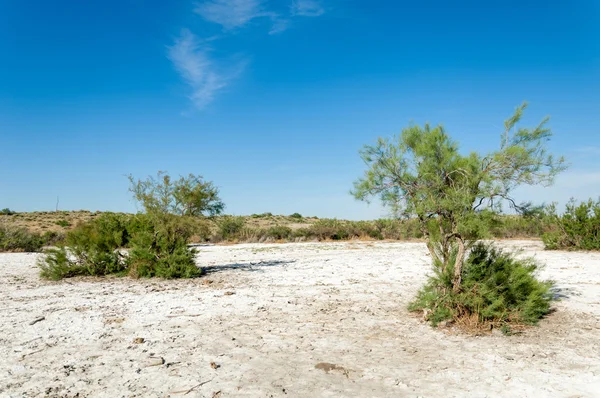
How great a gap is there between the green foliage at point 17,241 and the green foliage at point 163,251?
13945 mm

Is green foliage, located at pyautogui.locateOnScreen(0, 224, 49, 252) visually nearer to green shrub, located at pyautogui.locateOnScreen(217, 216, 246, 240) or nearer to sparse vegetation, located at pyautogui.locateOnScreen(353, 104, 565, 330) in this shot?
green shrub, located at pyautogui.locateOnScreen(217, 216, 246, 240)

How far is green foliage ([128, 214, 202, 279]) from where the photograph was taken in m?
14.0

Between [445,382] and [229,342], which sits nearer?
[445,382]

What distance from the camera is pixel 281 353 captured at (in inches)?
251

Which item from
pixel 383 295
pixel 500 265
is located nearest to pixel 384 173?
pixel 500 265

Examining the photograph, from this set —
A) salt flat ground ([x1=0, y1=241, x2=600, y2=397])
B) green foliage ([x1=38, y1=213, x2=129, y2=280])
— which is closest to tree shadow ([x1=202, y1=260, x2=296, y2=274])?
green foliage ([x1=38, y1=213, x2=129, y2=280])

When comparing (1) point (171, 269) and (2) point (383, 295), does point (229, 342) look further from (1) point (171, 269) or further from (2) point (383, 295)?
(1) point (171, 269)

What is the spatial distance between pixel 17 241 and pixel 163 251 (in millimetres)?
15122

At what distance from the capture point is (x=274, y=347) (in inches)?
262

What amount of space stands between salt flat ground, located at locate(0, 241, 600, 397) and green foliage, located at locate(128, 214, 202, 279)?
7.33ft

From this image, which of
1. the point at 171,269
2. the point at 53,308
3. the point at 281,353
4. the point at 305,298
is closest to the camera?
the point at 281,353

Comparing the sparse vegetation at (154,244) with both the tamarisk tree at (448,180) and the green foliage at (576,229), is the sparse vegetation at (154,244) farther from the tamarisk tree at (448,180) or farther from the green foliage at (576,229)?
the green foliage at (576,229)

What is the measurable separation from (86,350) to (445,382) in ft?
16.5

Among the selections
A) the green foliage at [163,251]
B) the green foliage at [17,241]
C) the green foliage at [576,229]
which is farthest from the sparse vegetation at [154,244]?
the green foliage at [576,229]
